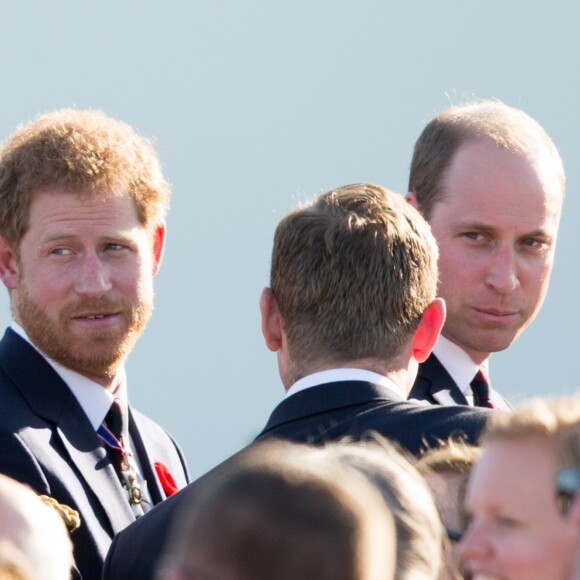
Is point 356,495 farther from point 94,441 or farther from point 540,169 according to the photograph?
point 540,169

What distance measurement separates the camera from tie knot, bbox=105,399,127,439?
3.43m

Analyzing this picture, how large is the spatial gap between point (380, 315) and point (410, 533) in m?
1.14

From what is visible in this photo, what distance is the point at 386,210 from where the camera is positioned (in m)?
2.85

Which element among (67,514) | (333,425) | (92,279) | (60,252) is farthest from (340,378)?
(60,252)

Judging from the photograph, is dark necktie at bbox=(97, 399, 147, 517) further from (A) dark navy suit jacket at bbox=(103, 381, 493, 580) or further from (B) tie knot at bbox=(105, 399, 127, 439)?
(A) dark navy suit jacket at bbox=(103, 381, 493, 580)

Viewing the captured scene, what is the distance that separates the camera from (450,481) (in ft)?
6.88

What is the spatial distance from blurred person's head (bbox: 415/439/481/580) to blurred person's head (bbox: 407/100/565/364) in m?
1.42

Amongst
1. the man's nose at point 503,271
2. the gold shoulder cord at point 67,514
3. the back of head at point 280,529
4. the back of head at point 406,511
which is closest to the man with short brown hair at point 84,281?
the gold shoulder cord at point 67,514

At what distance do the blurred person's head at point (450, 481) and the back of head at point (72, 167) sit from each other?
1.58 meters

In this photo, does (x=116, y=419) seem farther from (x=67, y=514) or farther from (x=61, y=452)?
(x=67, y=514)

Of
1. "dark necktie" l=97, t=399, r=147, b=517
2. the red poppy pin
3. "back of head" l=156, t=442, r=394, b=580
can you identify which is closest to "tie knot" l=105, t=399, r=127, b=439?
"dark necktie" l=97, t=399, r=147, b=517

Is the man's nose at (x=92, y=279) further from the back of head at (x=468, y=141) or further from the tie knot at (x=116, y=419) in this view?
the back of head at (x=468, y=141)

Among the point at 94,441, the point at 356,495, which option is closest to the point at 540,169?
the point at 94,441

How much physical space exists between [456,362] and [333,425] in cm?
96
